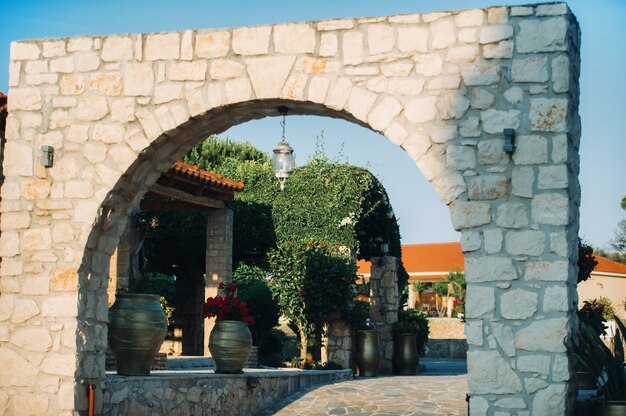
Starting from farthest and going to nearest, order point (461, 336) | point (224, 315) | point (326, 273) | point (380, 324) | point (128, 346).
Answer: point (461, 336) < point (380, 324) < point (326, 273) < point (224, 315) < point (128, 346)

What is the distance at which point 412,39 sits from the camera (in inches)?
269

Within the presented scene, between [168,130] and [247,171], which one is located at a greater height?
[247,171]

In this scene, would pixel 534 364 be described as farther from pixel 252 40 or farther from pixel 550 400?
pixel 252 40

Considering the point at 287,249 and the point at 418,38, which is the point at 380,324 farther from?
the point at 418,38

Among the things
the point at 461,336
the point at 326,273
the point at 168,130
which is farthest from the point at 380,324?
the point at 461,336

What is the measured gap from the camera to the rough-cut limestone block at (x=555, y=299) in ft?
20.7

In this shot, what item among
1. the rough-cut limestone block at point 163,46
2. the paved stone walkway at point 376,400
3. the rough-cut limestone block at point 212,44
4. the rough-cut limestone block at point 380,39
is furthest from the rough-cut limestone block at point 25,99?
the paved stone walkway at point 376,400

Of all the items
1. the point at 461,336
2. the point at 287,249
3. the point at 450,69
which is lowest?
the point at 461,336

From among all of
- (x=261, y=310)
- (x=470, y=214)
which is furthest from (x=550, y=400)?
(x=261, y=310)

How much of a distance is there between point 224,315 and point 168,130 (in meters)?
3.82

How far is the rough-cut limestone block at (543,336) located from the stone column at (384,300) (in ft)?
29.9

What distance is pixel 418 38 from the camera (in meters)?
6.82

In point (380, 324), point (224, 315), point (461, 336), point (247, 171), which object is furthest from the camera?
point (461, 336)

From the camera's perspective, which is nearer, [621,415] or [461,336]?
[621,415]
